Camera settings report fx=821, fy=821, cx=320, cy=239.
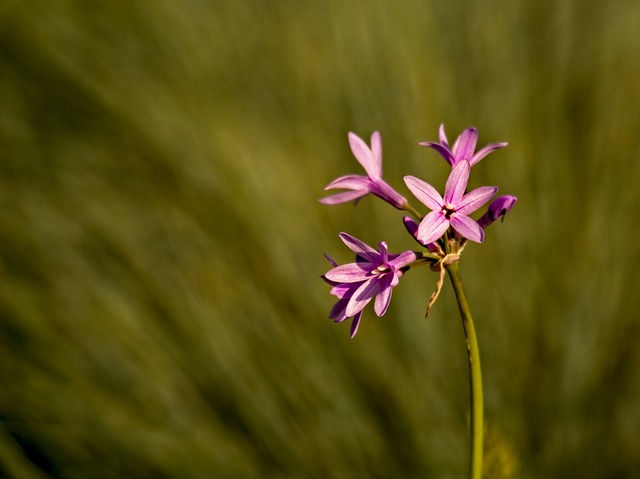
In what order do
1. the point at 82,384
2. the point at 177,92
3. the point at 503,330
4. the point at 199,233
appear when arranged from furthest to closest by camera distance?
1. the point at 177,92
2. the point at 199,233
3. the point at 503,330
4. the point at 82,384

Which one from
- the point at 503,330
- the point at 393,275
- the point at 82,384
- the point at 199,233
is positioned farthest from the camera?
the point at 199,233

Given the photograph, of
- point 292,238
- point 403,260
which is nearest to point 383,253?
point 403,260

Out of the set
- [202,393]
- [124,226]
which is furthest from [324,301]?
[124,226]

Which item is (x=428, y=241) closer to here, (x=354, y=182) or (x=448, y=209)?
(x=448, y=209)

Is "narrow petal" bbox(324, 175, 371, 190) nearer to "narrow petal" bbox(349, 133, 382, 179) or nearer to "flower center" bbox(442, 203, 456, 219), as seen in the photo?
"narrow petal" bbox(349, 133, 382, 179)

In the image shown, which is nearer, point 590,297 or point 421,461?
point 421,461

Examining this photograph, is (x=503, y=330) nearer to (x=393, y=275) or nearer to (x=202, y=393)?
(x=202, y=393)
